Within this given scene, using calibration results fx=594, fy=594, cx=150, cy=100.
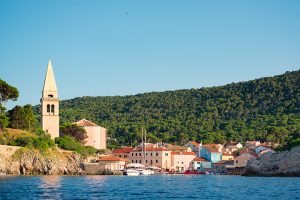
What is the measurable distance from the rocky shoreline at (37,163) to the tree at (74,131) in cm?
1830

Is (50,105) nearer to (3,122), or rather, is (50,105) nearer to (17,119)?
(17,119)

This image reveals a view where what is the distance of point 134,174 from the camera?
87.0 meters

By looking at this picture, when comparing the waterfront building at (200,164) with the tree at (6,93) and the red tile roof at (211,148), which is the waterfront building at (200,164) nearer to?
the red tile roof at (211,148)

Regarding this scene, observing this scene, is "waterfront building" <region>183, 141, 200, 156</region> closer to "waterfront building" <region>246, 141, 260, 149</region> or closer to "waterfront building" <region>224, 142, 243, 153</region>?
"waterfront building" <region>224, 142, 243, 153</region>

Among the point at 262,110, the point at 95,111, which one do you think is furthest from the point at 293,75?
the point at 95,111

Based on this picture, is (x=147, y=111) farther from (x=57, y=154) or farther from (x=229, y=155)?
(x=57, y=154)

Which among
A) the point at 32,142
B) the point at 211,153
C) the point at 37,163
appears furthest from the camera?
the point at 211,153

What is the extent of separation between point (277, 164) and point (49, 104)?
105 ft

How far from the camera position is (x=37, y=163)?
234ft

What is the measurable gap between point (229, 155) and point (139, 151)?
2107 cm

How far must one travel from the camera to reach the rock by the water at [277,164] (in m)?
76.9

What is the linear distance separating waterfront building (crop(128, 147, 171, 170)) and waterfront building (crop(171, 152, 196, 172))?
1846 millimetres

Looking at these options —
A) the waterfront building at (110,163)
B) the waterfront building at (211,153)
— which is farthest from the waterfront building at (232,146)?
the waterfront building at (110,163)

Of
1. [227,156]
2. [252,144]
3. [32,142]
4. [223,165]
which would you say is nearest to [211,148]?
[227,156]
